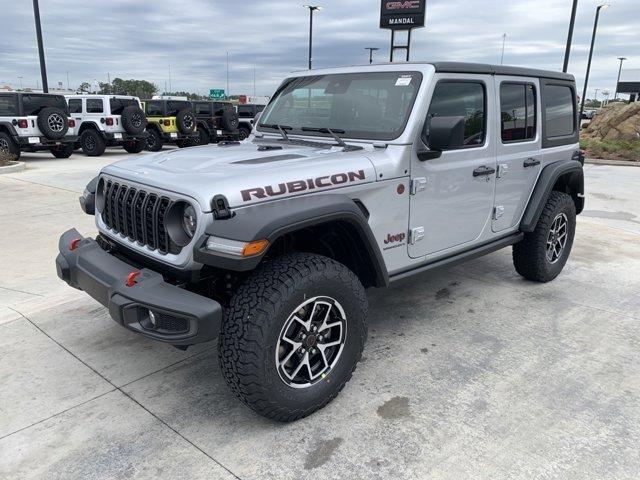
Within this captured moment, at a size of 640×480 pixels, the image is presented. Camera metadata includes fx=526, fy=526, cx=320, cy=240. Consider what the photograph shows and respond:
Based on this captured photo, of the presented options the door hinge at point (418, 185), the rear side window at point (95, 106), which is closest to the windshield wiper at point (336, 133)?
the door hinge at point (418, 185)

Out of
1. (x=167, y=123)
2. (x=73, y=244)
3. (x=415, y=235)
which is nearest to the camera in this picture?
(x=73, y=244)

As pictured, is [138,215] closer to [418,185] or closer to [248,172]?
[248,172]

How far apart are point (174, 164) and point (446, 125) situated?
156 cm

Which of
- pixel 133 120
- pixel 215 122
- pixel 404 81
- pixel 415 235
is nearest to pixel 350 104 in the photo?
pixel 404 81

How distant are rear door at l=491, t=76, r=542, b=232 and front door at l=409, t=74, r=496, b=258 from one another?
124 millimetres

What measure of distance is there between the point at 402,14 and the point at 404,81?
1043 inches

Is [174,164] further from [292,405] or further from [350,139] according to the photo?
[292,405]

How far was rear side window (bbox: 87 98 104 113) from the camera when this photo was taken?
50.9 feet

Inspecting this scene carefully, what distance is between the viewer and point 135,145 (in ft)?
52.9

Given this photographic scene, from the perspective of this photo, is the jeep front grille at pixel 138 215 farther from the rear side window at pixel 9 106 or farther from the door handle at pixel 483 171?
the rear side window at pixel 9 106

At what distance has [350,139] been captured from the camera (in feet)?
11.3

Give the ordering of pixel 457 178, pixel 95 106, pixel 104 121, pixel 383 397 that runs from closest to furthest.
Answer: pixel 383 397, pixel 457 178, pixel 104 121, pixel 95 106

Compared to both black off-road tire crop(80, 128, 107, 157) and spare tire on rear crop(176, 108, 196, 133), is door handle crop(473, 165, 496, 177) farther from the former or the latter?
spare tire on rear crop(176, 108, 196, 133)

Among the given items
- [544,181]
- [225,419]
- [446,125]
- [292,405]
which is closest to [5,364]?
[225,419]
